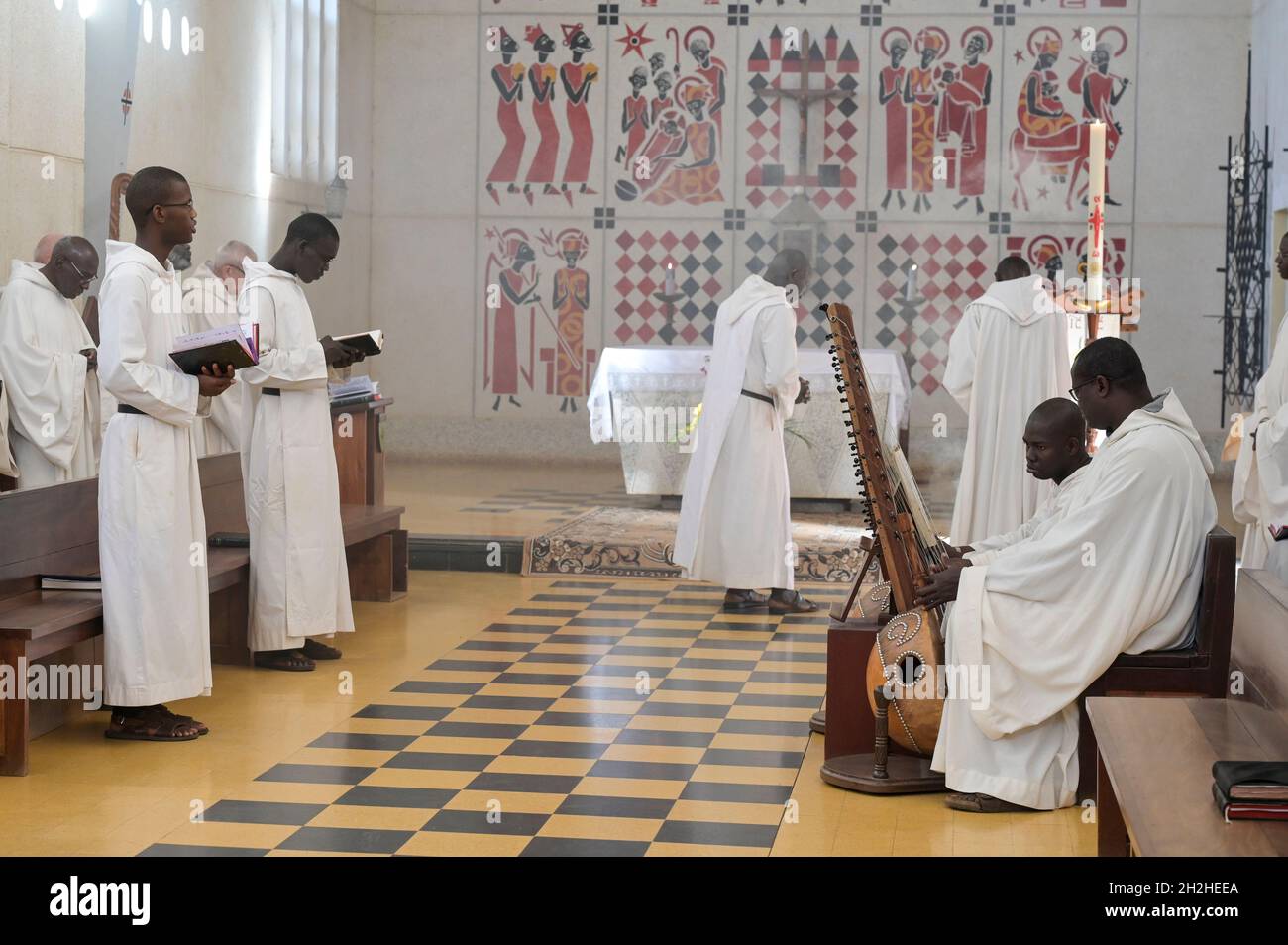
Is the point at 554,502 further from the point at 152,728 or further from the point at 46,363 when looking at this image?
the point at 152,728

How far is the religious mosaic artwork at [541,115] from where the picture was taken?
1584cm

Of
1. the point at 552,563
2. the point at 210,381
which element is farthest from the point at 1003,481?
the point at 210,381

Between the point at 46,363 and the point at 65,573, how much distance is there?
189 cm

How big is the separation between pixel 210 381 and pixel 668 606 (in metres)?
3.73

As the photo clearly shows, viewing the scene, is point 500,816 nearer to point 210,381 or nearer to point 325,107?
point 210,381

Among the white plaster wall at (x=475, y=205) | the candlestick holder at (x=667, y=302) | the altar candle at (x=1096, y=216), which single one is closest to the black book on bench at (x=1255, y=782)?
the altar candle at (x=1096, y=216)

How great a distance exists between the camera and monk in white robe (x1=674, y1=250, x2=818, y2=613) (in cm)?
866

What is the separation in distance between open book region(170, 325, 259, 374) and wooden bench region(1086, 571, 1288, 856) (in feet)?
10.9

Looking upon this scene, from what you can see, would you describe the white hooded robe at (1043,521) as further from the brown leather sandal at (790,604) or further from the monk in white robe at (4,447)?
the monk in white robe at (4,447)

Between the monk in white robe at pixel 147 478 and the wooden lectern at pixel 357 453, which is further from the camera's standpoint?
the wooden lectern at pixel 357 453

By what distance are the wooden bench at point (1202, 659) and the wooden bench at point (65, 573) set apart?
11.5 feet

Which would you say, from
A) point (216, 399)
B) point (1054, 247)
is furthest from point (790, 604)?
point (1054, 247)

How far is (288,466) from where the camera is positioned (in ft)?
23.8

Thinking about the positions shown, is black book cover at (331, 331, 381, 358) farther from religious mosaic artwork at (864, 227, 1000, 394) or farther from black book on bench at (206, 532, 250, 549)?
religious mosaic artwork at (864, 227, 1000, 394)
